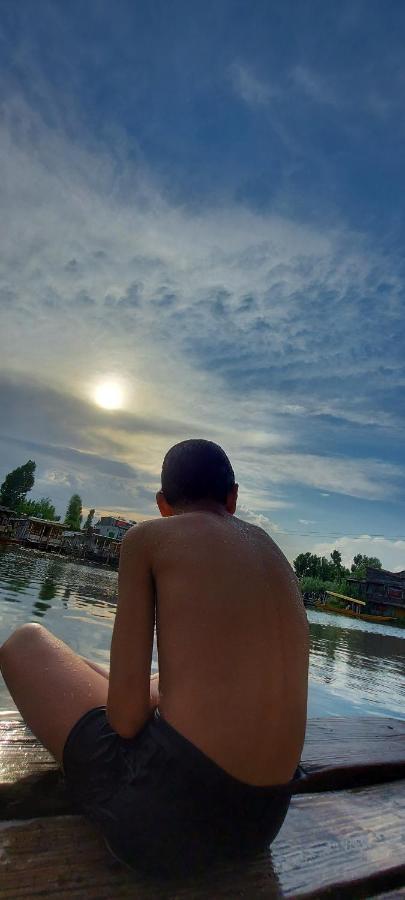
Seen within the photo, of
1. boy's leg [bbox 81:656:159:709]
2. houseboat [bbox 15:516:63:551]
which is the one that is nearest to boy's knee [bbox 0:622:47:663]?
boy's leg [bbox 81:656:159:709]

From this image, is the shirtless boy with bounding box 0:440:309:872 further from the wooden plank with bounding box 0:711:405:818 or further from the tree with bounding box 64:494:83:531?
the tree with bounding box 64:494:83:531

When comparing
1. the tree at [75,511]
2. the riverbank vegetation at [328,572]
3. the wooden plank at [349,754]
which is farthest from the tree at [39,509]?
the wooden plank at [349,754]

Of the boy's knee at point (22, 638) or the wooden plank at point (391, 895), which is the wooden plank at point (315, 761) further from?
the wooden plank at point (391, 895)

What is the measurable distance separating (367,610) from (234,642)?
61.5m

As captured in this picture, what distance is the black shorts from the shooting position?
120 centimetres

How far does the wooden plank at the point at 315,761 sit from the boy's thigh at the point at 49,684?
4.5 inches

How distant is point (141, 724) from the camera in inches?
52.8

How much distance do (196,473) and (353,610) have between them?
63490 mm

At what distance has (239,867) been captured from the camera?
1.27 meters

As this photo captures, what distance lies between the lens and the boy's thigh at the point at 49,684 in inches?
58.1

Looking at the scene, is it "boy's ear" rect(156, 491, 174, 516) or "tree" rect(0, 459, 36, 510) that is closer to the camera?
"boy's ear" rect(156, 491, 174, 516)

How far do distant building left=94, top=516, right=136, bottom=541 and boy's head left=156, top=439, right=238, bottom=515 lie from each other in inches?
2876

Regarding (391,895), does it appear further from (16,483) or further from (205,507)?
(16,483)

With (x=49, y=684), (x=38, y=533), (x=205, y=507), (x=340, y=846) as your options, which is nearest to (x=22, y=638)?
(x=49, y=684)
